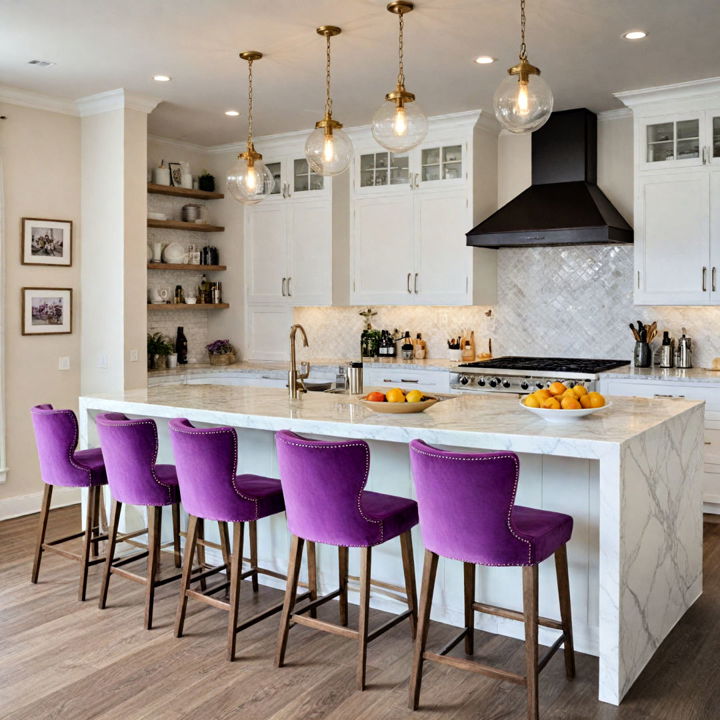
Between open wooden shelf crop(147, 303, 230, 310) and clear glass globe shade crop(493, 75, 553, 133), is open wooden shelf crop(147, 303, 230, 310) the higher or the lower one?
the lower one

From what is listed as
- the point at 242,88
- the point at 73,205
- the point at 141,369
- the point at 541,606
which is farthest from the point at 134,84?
the point at 541,606

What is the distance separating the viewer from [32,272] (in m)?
5.58

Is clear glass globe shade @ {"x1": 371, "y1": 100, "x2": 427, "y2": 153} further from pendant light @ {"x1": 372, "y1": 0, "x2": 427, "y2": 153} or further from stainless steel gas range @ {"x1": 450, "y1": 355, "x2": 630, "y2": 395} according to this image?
stainless steel gas range @ {"x1": 450, "y1": 355, "x2": 630, "y2": 395}

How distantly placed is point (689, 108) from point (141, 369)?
4205 mm

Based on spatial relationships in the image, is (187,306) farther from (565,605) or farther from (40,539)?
(565,605)

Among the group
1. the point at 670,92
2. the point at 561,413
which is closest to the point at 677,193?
the point at 670,92

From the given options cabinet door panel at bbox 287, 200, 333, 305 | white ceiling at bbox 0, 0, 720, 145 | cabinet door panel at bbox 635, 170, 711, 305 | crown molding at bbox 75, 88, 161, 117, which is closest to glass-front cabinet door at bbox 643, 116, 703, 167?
cabinet door panel at bbox 635, 170, 711, 305

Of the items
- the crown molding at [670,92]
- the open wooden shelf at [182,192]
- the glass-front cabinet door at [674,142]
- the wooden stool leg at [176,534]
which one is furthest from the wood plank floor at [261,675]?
the open wooden shelf at [182,192]

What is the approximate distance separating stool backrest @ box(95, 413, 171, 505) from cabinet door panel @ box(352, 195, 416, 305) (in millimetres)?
3316

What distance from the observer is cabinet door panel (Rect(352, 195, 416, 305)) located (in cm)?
642

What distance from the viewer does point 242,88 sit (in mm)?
5320

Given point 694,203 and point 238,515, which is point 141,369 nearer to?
point 238,515

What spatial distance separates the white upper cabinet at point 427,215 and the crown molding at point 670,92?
3.58 ft

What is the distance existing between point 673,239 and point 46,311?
4.43 m
